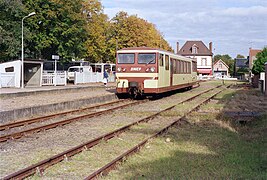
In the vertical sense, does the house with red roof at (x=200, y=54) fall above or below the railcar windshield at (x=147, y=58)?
above

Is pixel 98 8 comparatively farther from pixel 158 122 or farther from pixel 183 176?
pixel 183 176

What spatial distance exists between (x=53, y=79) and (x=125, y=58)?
15.4 metres

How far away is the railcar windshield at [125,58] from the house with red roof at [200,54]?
8329 centimetres

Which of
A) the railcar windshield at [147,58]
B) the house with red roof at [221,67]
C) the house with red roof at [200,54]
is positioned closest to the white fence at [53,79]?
the railcar windshield at [147,58]

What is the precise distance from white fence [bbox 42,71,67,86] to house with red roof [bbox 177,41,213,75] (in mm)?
70491

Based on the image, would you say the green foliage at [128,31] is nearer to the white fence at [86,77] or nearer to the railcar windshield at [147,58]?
the white fence at [86,77]

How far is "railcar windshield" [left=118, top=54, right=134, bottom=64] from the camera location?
2280 cm

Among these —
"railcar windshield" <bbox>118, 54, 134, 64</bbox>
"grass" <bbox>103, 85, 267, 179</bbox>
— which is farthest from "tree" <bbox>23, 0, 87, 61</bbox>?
"grass" <bbox>103, 85, 267, 179</bbox>

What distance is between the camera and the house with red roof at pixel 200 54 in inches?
4164

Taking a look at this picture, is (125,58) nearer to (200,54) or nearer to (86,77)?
(86,77)

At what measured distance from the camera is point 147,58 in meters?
22.5

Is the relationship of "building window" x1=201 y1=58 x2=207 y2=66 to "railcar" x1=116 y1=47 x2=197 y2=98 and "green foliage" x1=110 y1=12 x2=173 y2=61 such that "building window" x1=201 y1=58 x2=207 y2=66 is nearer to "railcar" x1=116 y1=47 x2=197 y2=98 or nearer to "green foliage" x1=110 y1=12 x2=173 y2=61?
"green foliage" x1=110 y1=12 x2=173 y2=61

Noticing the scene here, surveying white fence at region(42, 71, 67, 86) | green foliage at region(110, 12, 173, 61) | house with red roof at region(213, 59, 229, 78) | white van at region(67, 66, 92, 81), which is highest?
green foliage at region(110, 12, 173, 61)

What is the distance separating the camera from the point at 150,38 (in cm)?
6419
